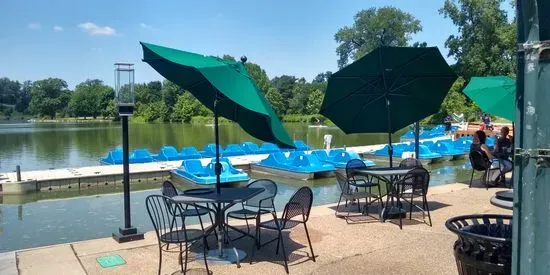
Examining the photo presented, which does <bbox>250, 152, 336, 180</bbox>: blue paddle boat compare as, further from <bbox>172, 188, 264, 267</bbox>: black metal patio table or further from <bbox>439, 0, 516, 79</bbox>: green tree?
<bbox>439, 0, 516, 79</bbox>: green tree

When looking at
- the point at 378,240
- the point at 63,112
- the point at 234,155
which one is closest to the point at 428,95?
the point at 378,240

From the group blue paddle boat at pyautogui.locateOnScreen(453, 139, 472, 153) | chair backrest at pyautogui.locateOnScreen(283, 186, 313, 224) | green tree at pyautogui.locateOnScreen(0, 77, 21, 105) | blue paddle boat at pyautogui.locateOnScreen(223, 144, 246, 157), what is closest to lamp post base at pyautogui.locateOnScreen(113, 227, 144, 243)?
chair backrest at pyautogui.locateOnScreen(283, 186, 313, 224)

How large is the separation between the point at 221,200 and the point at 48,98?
11211cm

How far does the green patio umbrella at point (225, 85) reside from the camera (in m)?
A: 4.36

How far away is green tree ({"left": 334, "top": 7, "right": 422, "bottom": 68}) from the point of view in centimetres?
6844

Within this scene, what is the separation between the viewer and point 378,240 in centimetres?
577

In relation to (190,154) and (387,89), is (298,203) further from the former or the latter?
(190,154)

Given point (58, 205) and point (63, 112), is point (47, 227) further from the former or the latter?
point (63, 112)

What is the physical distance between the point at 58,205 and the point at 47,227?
261 centimetres

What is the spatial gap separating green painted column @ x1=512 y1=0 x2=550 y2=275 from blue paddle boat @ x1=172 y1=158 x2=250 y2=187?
39.7 ft

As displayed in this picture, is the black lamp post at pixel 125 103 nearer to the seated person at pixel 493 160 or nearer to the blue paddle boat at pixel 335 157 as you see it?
the seated person at pixel 493 160

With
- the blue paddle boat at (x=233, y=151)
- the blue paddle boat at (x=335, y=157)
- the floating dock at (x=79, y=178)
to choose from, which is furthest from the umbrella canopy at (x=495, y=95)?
the blue paddle boat at (x=233, y=151)

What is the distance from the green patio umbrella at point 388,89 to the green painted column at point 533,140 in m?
5.33

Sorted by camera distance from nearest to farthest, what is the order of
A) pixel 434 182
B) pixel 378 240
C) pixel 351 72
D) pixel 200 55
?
pixel 200 55, pixel 378 240, pixel 351 72, pixel 434 182
